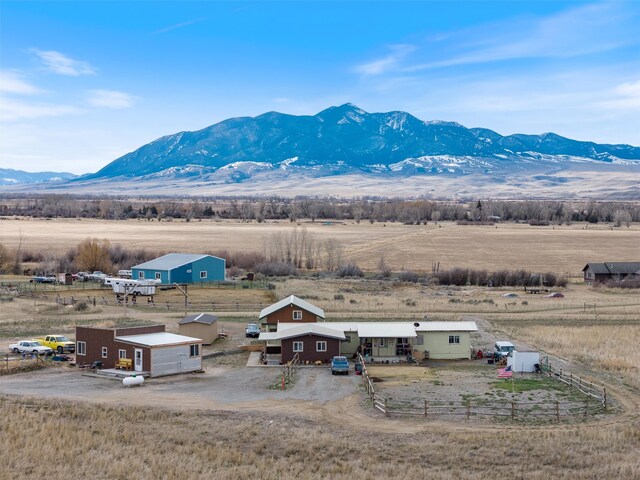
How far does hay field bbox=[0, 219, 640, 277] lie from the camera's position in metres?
89.4

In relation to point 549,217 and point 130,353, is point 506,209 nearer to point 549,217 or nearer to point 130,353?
point 549,217

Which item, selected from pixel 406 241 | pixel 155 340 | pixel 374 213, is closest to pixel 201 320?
pixel 155 340

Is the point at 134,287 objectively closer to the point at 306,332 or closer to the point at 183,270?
the point at 183,270

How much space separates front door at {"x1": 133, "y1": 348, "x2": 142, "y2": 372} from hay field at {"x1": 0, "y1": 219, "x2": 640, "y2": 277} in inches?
1981

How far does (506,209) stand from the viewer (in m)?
188

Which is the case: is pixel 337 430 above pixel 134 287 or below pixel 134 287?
below

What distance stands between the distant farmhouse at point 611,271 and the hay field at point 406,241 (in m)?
6.06

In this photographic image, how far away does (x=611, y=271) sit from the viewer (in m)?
69.6

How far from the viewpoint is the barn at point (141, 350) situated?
3347cm

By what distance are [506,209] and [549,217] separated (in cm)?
1661

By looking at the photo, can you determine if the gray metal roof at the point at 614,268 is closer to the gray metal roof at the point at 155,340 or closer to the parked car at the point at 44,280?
Answer: the gray metal roof at the point at 155,340

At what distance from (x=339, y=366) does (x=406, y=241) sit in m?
82.8

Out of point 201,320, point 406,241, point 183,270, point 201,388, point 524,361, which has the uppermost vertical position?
point 406,241

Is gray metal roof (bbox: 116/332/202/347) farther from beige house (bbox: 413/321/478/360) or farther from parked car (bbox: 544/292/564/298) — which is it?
parked car (bbox: 544/292/564/298)
